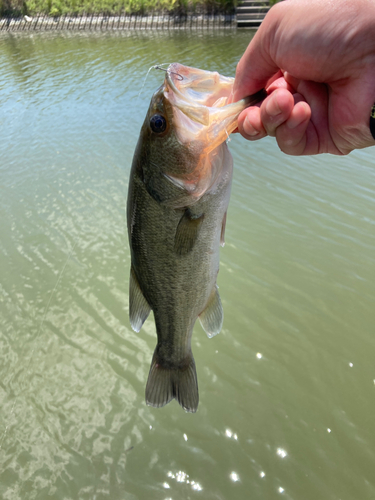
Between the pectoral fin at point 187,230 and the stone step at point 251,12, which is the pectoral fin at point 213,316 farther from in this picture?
the stone step at point 251,12

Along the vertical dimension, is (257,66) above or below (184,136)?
above

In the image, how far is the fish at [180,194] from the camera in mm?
1649

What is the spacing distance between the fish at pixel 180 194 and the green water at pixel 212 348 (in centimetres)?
182

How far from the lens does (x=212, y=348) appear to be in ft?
13.1

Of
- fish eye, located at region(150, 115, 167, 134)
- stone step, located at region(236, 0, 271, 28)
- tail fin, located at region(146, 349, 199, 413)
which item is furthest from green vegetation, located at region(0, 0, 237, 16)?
tail fin, located at region(146, 349, 199, 413)

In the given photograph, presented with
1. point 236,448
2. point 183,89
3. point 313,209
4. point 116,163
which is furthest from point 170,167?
point 116,163

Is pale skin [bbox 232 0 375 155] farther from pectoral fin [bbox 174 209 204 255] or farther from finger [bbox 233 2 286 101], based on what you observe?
pectoral fin [bbox 174 209 204 255]

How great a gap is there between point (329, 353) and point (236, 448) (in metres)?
1.49

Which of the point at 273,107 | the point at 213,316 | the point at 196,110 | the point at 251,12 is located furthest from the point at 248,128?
the point at 251,12

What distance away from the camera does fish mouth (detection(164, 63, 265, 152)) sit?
63.1 inches

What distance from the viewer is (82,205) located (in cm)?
626

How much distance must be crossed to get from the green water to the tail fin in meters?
1.31

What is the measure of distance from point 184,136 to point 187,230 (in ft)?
1.55

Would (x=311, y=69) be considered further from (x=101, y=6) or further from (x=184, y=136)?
(x=101, y=6)
